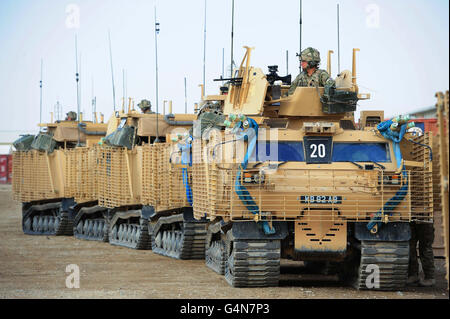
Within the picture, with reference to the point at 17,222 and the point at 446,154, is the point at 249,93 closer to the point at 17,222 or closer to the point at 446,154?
the point at 446,154

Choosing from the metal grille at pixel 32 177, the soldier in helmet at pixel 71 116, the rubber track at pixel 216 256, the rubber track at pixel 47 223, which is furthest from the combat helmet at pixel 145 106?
the rubber track at pixel 216 256

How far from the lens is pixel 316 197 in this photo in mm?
13727

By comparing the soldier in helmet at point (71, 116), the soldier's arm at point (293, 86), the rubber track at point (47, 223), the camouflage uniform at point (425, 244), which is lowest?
the rubber track at point (47, 223)

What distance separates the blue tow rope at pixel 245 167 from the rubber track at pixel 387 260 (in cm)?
144

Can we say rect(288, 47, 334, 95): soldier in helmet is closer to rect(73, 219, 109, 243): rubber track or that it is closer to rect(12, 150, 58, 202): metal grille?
rect(73, 219, 109, 243): rubber track

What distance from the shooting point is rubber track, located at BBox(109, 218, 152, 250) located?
22344mm

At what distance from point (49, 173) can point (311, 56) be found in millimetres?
13803

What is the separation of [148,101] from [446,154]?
1828cm

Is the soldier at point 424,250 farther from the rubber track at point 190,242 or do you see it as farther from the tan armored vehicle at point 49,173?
the tan armored vehicle at point 49,173

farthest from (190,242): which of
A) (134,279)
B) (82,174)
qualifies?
(82,174)

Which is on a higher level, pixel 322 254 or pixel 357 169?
pixel 357 169

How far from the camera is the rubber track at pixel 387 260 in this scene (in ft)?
45.1
